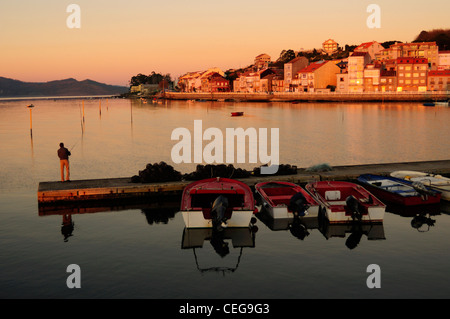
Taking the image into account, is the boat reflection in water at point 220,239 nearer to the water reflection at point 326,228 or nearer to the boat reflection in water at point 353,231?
the water reflection at point 326,228

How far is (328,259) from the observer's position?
16.9 meters

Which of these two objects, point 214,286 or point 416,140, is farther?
point 416,140

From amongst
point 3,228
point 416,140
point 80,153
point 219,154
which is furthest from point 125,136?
point 3,228

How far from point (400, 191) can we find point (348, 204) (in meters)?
5.25

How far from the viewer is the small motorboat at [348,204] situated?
A: 20.2 meters

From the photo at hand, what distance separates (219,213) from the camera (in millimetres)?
18578

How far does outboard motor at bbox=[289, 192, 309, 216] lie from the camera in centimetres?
2050

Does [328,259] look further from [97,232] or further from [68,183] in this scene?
[68,183]

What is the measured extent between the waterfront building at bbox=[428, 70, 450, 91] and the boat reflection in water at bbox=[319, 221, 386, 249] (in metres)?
147

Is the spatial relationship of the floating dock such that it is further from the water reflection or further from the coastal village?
the coastal village

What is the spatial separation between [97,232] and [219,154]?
2984 cm

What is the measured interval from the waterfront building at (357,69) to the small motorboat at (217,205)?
147 m

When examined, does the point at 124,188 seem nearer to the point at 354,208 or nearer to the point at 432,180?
the point at 354,208

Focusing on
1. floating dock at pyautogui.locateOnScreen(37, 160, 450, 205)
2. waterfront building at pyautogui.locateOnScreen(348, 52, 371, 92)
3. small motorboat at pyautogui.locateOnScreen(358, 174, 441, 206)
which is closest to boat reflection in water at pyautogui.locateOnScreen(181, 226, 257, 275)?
floating dock at pyautogui.locateOnScreen(37, 160, 450, 205)
